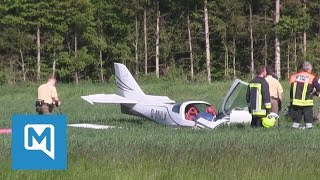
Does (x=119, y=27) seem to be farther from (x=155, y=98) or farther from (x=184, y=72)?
(x=155, y=98)

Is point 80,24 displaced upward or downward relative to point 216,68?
upward

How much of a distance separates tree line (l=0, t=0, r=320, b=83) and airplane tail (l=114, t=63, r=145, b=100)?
29.9m

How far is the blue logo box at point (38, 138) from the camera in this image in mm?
7711

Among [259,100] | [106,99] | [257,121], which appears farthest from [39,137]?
[106,99]

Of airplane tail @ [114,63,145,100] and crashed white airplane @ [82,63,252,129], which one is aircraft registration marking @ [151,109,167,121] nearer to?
crashed white airplane @ [82,63,252,129]

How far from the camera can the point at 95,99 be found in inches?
797

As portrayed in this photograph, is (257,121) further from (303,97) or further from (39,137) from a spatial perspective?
(39,137)

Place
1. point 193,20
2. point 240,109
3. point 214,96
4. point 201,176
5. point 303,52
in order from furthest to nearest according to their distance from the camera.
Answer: point 193,20 → point 303,52 → point 214,96 → point 240,109 → point 201,176

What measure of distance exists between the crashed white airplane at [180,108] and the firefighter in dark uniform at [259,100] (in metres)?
1.10

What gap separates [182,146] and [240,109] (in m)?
5.76

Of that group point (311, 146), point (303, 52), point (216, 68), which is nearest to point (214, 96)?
point (303, 52)

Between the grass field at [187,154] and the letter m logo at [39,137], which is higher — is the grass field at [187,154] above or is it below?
below

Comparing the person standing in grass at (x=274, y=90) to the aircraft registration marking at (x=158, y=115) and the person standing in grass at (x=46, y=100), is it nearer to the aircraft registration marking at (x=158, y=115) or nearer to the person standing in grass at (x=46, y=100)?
the aircraft registration marking at (x=158, y=115)

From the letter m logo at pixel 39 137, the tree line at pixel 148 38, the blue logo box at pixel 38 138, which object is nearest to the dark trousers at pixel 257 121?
the blue logo box at pixel 38 138
